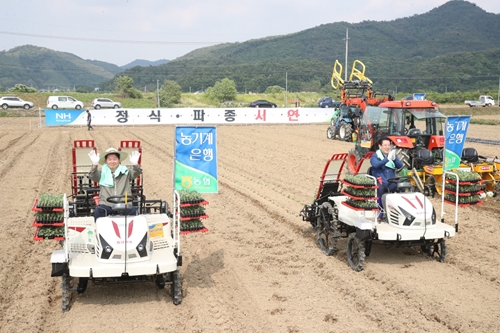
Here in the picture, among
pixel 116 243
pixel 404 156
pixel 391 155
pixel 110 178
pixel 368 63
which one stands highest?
pixel 368 63

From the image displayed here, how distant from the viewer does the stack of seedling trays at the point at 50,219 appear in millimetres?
6664

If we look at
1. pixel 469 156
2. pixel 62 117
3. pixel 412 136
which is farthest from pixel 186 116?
pixel 469 156

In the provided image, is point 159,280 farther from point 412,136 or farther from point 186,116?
point 186,116

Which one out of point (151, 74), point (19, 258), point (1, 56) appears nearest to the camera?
point (19, 258)

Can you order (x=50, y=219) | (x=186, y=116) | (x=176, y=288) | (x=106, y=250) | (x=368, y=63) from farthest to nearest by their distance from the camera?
(x=368, y=63)
(x=186, y=116)
(x=50, y=219)
(x=176, y=288)
(x=106, y=250)

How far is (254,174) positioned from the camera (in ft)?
53.6

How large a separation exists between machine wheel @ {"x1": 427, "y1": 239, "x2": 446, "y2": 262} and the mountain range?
48.0 metres

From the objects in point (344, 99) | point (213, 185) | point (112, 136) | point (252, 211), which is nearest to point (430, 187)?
point (252, 211)

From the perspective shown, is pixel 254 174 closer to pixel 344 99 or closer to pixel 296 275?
pixel 296 275

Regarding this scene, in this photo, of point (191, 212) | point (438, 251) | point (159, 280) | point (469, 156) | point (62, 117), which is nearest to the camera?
point (159, 280)

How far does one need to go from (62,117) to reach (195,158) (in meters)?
30.0

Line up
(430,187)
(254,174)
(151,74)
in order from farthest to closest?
(151,74), (254,174), (430,187)

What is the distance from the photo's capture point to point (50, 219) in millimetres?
6703

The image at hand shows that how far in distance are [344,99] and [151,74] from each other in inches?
4320
